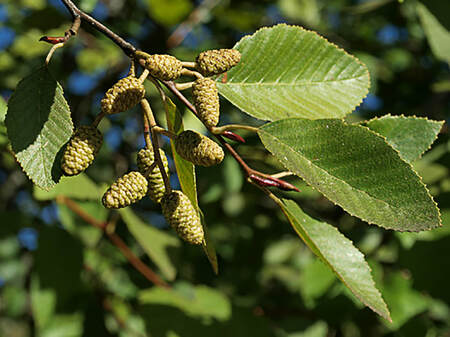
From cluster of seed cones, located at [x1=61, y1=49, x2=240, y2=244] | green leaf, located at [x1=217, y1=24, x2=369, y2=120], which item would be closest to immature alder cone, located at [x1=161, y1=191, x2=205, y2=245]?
cluster of seed cones, located at [x1=61, y1=49, x2=240, y2=244]

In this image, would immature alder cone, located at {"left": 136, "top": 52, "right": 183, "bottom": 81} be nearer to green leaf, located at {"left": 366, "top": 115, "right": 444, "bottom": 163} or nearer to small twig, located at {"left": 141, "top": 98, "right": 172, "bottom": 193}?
small twig, located at {"left": 141, "top": 98, "right": 172, "bottom": 193}

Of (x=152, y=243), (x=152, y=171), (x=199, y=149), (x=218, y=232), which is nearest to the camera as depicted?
(x=199, y=149)

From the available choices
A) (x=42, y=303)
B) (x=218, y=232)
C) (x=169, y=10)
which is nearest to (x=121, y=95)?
(x=42, y=303)

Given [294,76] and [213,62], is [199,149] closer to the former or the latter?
[213,62]

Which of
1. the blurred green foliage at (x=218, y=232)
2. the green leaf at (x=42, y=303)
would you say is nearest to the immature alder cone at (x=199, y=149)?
the blurred green foliage at (x=218, y=232)

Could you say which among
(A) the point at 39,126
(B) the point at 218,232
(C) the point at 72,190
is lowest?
(B) the point at 218,232

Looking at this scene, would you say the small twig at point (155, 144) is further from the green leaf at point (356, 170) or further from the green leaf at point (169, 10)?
the green leaf at point (169, 10)

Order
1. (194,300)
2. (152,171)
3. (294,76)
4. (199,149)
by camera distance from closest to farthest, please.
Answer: (199,149) → (152,171) → (294,76) → (194,300)

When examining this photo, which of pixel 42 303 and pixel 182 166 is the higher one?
pixel 182 166
